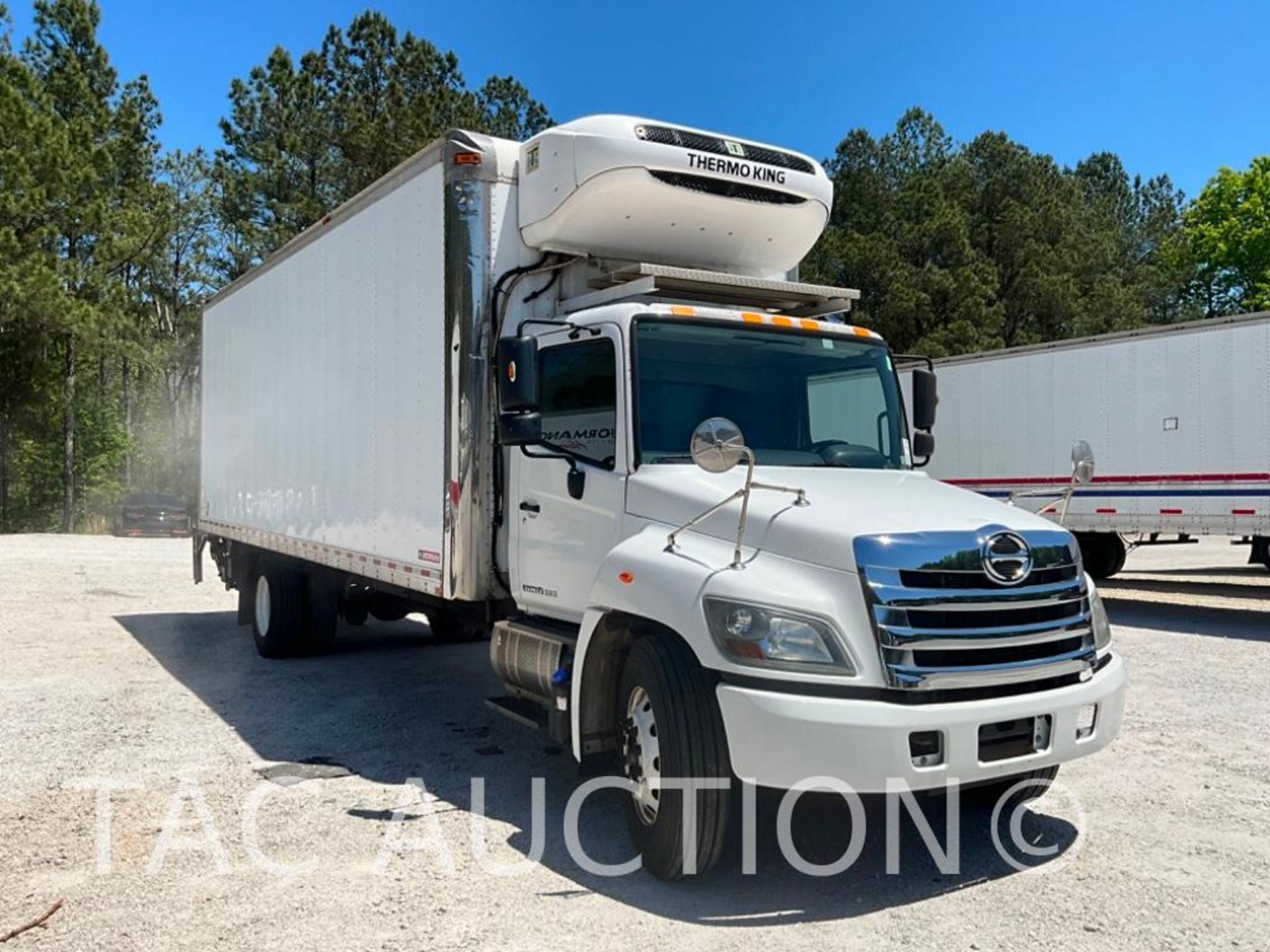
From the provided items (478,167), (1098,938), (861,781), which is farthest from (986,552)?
(478,167)

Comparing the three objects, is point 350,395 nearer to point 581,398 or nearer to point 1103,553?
point 581,398

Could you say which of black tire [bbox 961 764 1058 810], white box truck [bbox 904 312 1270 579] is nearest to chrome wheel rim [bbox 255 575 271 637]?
black tire [bbox 961 764 1058 810]

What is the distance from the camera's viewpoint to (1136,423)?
14086mm

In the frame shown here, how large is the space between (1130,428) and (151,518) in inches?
1095

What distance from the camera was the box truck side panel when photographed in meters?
6.52

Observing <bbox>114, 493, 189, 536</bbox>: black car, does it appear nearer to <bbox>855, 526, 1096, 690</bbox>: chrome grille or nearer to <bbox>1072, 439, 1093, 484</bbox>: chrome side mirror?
<bbox>1072, 439, 1093, 484</bbox>: chrome side mirror

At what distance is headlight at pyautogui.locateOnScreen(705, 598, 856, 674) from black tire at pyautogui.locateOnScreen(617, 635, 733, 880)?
304 mm

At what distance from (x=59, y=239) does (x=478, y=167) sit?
1282 inches

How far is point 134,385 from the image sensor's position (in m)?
53.3

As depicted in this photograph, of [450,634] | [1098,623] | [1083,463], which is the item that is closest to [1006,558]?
[1098,623]

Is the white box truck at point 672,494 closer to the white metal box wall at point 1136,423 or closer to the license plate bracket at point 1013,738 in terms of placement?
the license plate bracket at point 1013,738

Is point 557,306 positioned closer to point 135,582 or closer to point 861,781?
point 861,781

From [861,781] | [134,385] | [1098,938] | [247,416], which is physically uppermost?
[134,385]

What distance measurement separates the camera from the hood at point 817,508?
4.31 metres
